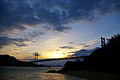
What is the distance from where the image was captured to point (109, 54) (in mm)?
28344

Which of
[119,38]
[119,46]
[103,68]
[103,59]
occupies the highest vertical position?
[119,38]

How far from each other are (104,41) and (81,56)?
74.3 ft

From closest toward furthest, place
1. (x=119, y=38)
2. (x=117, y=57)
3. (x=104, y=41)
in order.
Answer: (x=117, y=57), (x=119, y=38), (x=104, y=41)

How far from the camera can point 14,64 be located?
168 meters

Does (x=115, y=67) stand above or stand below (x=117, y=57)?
below

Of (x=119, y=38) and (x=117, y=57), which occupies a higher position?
(x=119, y=38)

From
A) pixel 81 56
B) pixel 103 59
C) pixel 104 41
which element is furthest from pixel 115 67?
pixel 81 56

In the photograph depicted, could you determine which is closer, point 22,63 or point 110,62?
point 110,62

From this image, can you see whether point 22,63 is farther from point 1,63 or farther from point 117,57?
point 117,57

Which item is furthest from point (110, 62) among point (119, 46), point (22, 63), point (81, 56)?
point (22, 63)

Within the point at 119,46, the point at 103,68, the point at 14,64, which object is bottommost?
the point at 14,64

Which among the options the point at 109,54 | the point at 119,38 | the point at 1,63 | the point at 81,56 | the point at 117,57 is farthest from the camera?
Result: the point at 1,63

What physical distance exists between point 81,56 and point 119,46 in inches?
1390

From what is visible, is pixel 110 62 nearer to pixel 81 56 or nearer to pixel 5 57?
pixel 81 56
